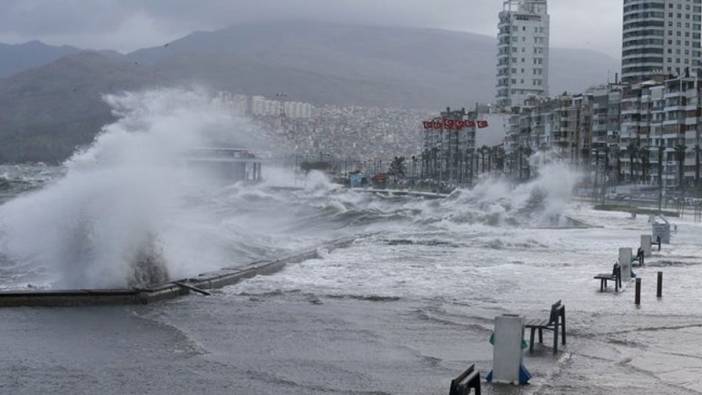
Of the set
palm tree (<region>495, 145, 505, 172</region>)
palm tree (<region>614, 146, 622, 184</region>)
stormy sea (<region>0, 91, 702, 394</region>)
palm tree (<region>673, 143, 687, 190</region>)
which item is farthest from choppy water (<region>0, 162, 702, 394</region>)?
palm tree (<region>495, 145, 505, 172</region>)

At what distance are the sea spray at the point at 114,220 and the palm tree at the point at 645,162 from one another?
85533 mm

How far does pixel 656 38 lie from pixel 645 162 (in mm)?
73752

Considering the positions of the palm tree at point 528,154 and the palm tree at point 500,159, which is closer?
the palm tree at point 528,154

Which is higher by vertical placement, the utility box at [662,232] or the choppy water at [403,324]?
the choppy water at [403,324]

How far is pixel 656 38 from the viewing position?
18088 cm

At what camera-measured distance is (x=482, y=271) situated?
92.4 ft


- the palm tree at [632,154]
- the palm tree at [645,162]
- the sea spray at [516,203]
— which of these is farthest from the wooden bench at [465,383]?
the palm tree at [632,154]

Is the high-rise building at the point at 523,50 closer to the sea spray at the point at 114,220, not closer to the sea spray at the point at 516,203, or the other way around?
the sea spray at the point at 516,203

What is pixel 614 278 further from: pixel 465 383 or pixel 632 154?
pixel 632 154

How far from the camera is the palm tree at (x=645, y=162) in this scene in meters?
114

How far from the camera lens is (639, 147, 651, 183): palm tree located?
373 feet

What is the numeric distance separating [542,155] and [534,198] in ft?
221

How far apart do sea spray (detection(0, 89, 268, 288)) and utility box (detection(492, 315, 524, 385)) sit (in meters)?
11.2

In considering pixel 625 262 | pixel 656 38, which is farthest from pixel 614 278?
pixel 656 38
